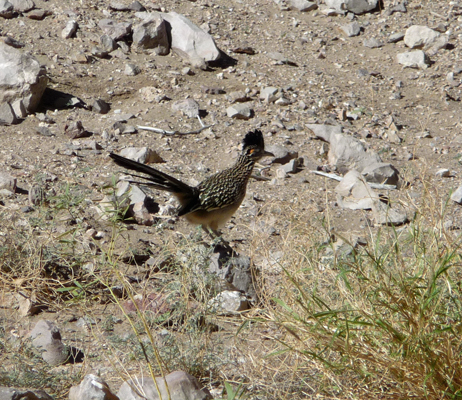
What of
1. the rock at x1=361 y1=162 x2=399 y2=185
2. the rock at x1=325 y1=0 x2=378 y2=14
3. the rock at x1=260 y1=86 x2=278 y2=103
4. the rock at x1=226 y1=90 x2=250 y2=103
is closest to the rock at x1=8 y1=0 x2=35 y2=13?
the rock at x1=226 y1=90 x2=250 y2=103

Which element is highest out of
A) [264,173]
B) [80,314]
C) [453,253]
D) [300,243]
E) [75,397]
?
[453,253]

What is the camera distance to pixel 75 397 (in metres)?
3.37

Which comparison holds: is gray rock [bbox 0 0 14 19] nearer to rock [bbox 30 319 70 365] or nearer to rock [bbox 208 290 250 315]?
rock [bbox 208 290 250 315]

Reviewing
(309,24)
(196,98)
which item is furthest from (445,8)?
(196,98)

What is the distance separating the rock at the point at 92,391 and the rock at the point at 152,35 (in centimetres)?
575

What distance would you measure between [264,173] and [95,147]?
179cm

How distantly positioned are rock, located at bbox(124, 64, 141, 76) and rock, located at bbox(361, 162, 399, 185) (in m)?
3.07

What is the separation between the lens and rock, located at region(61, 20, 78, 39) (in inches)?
323

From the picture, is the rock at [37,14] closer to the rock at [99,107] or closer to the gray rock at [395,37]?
the rock at [99,107]

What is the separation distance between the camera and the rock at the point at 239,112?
7602 mm

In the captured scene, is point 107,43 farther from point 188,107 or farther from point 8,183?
point 8,183

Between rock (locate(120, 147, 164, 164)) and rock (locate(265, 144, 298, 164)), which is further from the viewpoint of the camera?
rock (locate(265, 144, 298, 164))

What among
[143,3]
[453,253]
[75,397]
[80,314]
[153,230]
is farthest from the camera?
[143,3]

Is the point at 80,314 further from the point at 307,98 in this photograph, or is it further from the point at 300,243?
the point at 307,98
